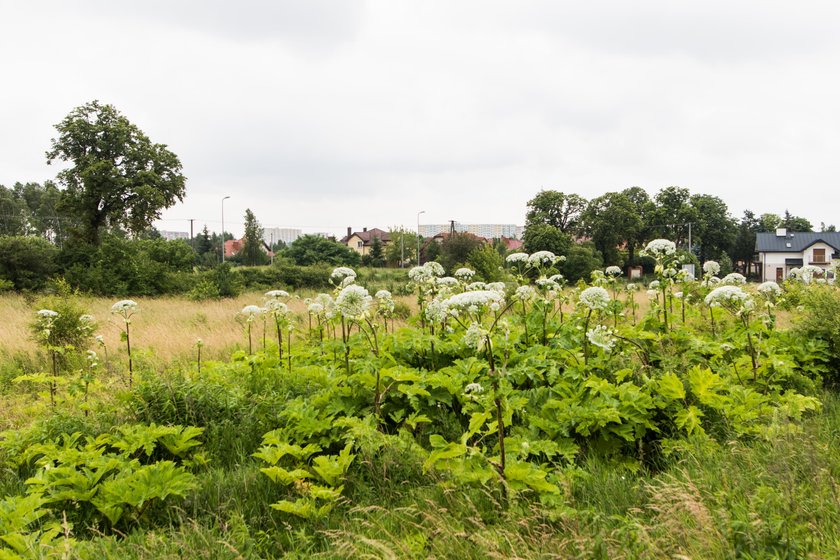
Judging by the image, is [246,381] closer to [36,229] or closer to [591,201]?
[591,201]

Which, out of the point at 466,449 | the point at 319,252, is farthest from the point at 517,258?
the point at 319,252

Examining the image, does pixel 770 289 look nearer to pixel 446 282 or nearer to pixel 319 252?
pixel 446 282

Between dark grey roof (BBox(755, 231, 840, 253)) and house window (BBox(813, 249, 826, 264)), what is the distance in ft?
3.34

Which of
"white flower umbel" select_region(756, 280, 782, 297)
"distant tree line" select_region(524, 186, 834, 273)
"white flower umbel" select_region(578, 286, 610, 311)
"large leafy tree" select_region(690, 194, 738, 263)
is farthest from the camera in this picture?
"large leafy tree" select_region(690, 194, 738, 263)

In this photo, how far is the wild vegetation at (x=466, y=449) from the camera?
2.56 m

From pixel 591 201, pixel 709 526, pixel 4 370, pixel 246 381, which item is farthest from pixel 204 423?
pixel 591 201

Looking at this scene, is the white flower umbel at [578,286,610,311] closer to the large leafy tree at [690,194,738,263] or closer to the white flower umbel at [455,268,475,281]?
the white flower umbel at [455,268,475,281]

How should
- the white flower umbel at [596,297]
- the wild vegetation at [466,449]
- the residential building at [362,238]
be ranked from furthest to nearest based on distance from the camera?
the residential building at [362,238] → the white flower umbel at [596,297] → the wild vegetation at [466,449]

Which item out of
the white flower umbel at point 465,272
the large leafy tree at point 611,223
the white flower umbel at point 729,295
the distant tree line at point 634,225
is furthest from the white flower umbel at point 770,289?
the large leafy tree at point 611,223

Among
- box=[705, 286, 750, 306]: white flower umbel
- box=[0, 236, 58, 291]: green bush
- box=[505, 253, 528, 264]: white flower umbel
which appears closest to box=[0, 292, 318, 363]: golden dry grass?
box=[505, 253, 528, 264]: white flower umbel

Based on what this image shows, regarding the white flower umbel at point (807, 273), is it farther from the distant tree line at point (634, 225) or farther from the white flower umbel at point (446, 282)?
the distant tree line at point (634, 225)

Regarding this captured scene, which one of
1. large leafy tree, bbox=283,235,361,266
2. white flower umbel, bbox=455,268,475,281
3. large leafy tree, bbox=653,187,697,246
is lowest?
white flower umbel, bbox=455,268,475,281

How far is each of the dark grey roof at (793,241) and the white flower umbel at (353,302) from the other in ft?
221

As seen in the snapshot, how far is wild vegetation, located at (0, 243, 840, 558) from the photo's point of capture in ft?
8.39
